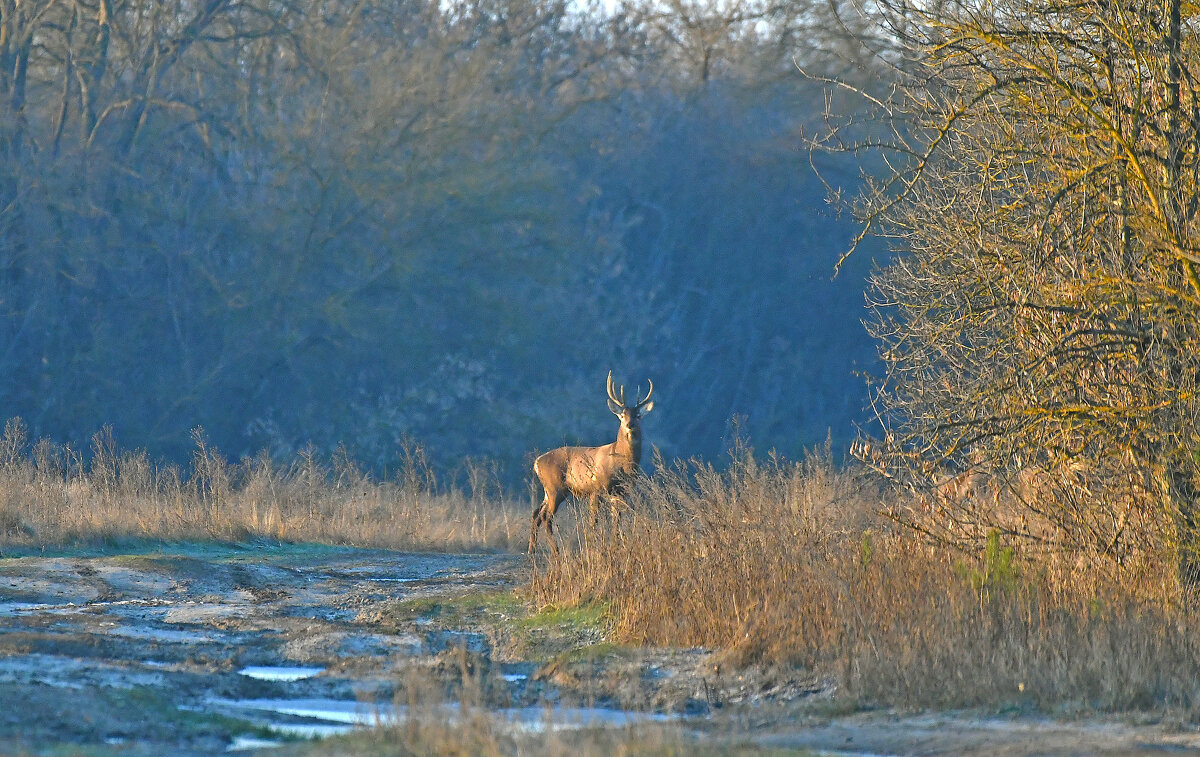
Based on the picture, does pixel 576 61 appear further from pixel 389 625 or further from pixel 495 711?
pixel 495 711

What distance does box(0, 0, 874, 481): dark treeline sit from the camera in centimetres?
3341

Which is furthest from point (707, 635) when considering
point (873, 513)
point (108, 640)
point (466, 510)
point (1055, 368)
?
point (466, 510)

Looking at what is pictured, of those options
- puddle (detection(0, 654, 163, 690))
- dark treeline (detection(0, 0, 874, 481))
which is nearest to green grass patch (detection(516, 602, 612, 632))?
puddle (detection(0, 654, 163, 690))

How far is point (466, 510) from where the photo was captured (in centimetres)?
2362

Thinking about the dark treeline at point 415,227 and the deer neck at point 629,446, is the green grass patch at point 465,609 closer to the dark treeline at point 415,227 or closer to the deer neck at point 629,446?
the deer neck at point 629,446

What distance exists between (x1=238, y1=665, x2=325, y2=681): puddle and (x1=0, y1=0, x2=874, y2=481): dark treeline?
79.0 ft

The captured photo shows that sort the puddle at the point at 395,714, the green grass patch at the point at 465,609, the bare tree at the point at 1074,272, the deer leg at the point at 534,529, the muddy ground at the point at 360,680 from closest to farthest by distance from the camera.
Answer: the muddy ground at the point at 360,680, the puddle at the point at 395,714, the bare tree at the point at 1074,272, the green grass patch at the point at 465,609, the deer leg at the point at 534,529

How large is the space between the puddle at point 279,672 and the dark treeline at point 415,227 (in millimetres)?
24065

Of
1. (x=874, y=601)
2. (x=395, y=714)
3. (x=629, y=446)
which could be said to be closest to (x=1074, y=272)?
(x=874, y=601)

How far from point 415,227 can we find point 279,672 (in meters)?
29.2

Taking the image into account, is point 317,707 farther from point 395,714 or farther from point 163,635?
point 163,635

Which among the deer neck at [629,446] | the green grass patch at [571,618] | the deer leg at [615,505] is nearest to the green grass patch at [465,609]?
the green grass patch at [571,618]

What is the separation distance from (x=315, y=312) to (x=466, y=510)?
13.8 metres

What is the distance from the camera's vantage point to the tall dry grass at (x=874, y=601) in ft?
25.9
